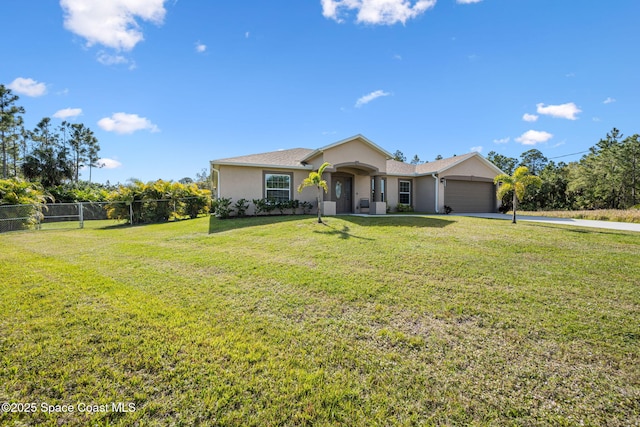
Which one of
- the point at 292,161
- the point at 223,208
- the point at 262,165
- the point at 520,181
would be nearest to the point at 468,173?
the point at 520,181

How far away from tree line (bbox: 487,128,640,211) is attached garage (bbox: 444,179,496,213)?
29.8 ft

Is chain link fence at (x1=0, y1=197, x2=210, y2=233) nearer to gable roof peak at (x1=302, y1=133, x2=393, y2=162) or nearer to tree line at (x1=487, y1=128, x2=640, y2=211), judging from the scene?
gable roof peak at (x1=302, y1=133, x2=393, y2=162)

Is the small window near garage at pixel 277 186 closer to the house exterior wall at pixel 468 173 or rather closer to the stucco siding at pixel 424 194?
the stucco siding at pixel 424 194

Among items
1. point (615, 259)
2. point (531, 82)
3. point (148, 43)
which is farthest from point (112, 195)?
point (531, 82)

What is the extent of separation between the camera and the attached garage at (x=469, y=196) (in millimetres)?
19297

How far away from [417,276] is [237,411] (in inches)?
164

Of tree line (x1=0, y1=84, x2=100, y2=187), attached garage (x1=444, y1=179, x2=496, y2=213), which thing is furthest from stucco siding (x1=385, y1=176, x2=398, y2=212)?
tree line (x1=0, y1=84, x2=100, y2=187)

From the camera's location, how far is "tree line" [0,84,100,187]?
30.3 metres

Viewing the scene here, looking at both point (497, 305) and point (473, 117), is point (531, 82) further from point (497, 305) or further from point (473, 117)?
point (497, 305)

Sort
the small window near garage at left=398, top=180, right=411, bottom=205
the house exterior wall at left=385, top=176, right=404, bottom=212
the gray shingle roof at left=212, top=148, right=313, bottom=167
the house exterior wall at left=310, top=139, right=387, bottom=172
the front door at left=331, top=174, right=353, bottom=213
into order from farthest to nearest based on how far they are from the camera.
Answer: the small window near garage at left=398, top=180, right=411, bottom=205
the house exterior wall at left=385, top=176, right=404, bottom=212
the front door at left=331, top=174, right=353, bottom=213
the house exterior wall at left=310, top=139, right=387, bottom=172
the gray shingle roof at left=212, top=148, right=313, bottom=167

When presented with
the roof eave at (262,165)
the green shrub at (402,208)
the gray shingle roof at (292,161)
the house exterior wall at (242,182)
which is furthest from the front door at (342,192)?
the green shrub at (402,208)

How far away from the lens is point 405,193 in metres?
20.8

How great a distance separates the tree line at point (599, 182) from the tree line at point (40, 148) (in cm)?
5190

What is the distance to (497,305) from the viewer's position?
4.16 metres
